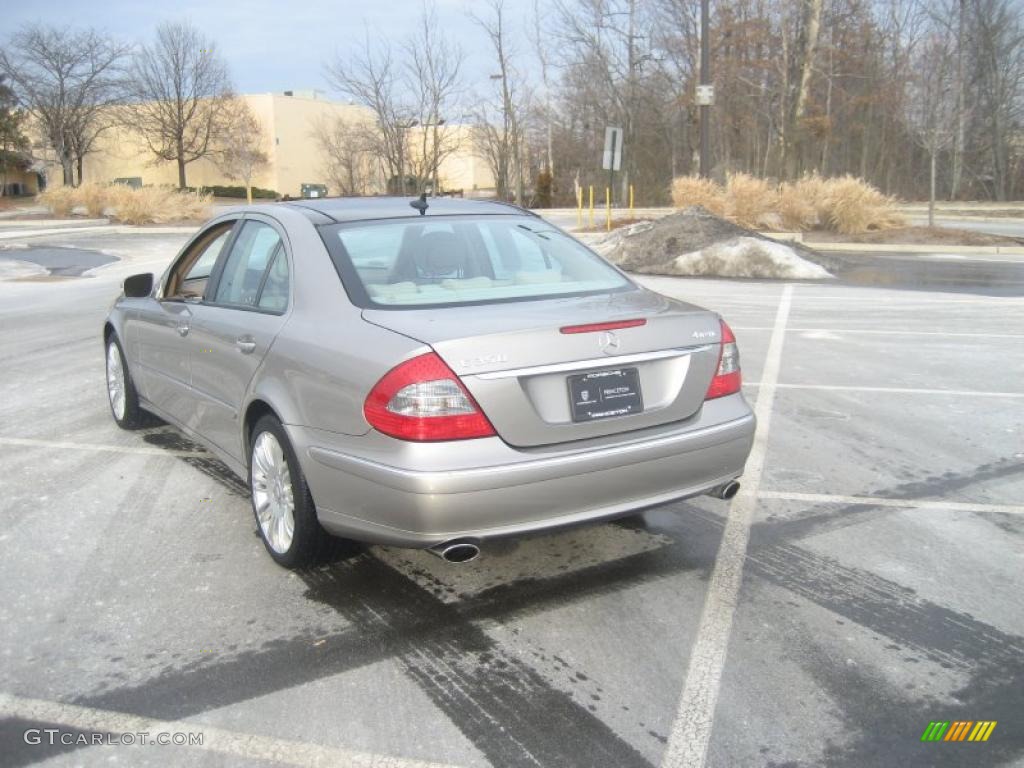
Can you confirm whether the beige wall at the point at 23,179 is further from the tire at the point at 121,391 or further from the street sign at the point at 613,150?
the tire at the point at 121,391

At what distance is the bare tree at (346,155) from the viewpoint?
188 ft

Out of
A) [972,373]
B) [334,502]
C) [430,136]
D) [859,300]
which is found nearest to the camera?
[334,502]

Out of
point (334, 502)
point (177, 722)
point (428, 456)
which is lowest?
point (177, 722)

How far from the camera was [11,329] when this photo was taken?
35.9ft

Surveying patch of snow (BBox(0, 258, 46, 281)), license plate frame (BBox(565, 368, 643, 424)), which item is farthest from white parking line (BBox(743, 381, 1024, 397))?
patch of snow (BBox(0, 258, 46, 281))

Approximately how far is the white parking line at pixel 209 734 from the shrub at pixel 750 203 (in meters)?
21.8

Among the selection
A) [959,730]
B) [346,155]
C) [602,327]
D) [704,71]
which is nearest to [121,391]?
[602,327]

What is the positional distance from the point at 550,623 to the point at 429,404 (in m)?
0.98

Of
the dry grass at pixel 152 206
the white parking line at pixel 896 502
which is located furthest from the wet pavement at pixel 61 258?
the white parking line at pixel 896 502

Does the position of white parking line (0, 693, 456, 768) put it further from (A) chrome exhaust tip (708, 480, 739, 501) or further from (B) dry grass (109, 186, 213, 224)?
(B) dry grass (109, 186, 213, 224)

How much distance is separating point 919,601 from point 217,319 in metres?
3.41

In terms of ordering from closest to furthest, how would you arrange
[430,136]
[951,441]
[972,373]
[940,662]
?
[940,662], [951,441], [972,373], [430,136]

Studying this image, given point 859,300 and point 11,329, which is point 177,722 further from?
point 859,300

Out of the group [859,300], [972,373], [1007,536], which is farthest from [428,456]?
[859,300]
